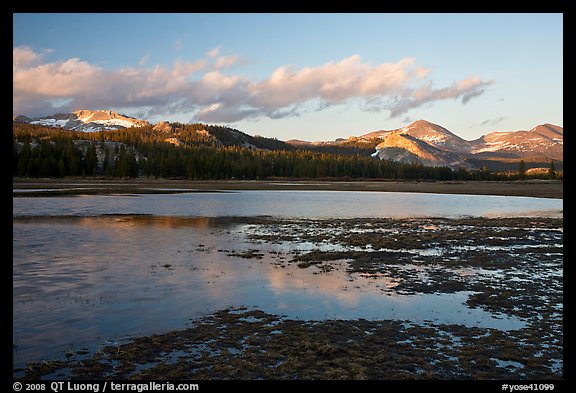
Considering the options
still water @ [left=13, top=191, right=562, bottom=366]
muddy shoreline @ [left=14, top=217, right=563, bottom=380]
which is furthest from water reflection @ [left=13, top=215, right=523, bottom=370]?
muddy shoreline @ [left=14, top=217, right=563, bottom=380]

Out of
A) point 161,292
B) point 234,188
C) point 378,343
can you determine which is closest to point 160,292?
point 161,292

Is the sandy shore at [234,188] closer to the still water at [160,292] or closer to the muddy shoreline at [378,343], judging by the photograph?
the still water at [160,292]

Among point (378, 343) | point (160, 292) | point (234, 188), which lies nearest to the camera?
point (378, 343)

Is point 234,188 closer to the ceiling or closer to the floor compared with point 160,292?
closer to the ceiling

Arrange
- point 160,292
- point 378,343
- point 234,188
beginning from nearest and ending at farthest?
point 378,343, point 160,292, point 234,188

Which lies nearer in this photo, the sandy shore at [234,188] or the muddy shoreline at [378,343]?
the muddy shoreline at [378,343]

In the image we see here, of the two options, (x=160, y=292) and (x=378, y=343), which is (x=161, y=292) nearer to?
(x=160, y=292)

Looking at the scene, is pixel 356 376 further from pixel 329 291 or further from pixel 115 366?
pixel 329 291

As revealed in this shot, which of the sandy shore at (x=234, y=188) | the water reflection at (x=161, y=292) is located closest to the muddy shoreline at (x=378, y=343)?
the water reflection at (x=161, y=292)
